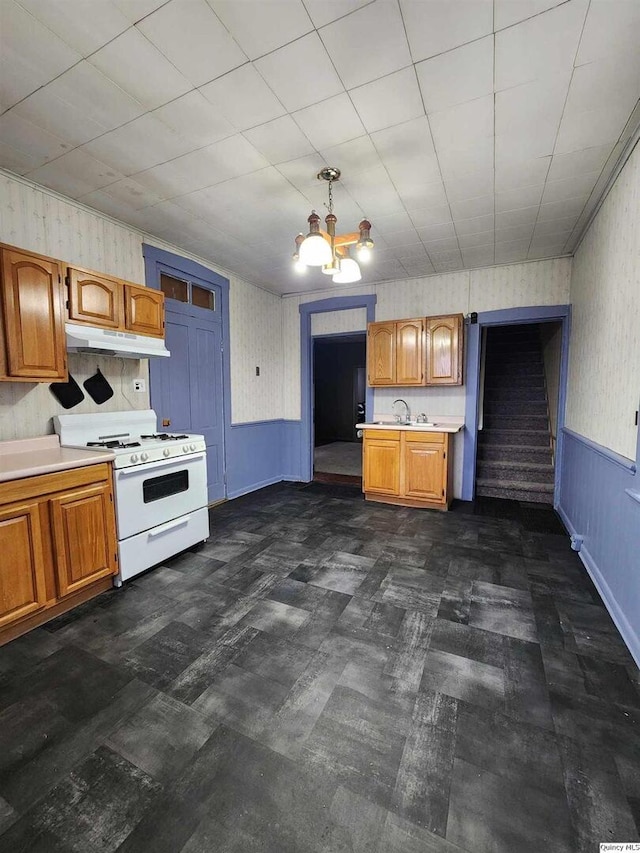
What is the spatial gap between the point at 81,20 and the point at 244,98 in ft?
2.27

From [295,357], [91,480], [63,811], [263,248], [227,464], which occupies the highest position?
[263,248]

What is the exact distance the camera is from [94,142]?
2166 mm

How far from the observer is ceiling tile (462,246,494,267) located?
3773 mm

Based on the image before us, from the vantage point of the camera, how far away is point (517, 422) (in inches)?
219

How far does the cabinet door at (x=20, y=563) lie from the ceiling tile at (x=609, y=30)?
11.2 feet

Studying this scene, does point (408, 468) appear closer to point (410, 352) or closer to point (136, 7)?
point (410, 352)

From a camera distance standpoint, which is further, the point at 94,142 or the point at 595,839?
the point at 94,142

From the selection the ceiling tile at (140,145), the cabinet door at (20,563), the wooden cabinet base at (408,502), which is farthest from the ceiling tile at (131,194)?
the wooden cabinet base at (408,502)

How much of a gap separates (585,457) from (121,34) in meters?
3.90

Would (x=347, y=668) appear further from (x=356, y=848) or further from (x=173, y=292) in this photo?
(x=173, y=292)

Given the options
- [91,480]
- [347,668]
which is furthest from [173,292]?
[347,668]

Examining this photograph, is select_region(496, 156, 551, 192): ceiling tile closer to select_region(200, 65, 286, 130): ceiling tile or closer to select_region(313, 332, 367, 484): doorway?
select_region(200, 65, 286, 130): ceiling tile

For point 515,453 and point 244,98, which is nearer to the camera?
point 244,98

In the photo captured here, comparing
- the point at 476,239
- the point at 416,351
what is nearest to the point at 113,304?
the point at 416,351
